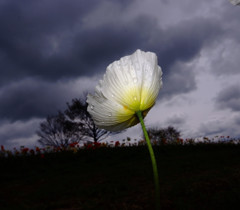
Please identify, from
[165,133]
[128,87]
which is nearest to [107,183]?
[128,87]

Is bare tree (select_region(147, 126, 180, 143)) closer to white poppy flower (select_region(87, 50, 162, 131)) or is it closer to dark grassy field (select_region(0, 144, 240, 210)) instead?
dark grassy field (select_region(0, 144, 240, 210))

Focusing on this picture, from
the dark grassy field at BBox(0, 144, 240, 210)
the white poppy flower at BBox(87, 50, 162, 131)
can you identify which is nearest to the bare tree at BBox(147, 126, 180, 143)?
the dark grassy field at BBox(0, 144, 240, 210)

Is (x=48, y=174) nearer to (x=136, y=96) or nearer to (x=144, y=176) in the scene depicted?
(x=144, y=176)

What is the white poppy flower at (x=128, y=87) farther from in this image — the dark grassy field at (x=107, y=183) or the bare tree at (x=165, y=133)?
the bare tree at (x=165, y=133)

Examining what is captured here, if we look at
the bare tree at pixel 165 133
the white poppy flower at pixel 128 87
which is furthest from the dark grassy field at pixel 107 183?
the bare tree at pixel 165 133

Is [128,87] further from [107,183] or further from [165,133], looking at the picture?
[165,133]
